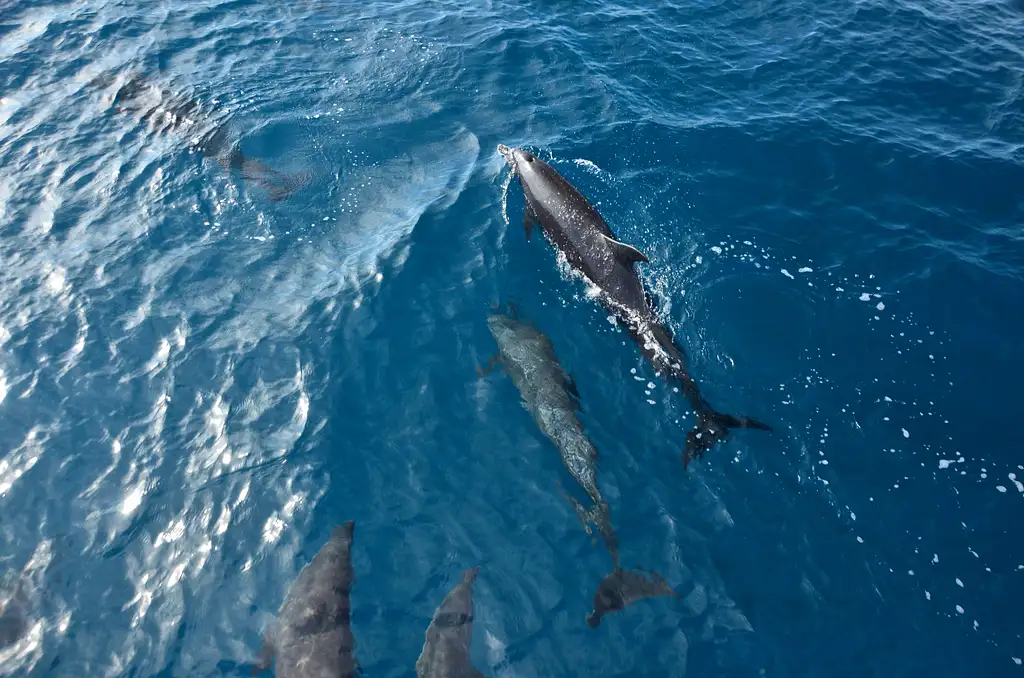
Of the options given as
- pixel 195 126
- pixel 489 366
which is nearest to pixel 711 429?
pixel 489 366

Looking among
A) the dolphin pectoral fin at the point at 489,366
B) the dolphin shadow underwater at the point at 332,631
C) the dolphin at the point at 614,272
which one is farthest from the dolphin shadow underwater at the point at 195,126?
the dolphin shadow underwater at the point at 332,631

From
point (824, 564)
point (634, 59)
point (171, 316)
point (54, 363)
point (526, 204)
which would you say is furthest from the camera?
point (634, 59)

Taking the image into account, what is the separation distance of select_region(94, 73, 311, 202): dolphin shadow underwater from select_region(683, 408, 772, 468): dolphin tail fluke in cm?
1162

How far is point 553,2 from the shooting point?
22.5 meters

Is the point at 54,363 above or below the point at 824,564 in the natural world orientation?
above

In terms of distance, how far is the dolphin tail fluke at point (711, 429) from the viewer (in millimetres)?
10469

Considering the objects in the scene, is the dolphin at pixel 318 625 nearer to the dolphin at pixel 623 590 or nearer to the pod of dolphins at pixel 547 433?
the pod of dolphins at pixel 547 433

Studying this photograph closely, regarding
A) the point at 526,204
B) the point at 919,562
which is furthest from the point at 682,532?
the point at 526,204

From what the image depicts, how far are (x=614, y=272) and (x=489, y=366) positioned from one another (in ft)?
10.6

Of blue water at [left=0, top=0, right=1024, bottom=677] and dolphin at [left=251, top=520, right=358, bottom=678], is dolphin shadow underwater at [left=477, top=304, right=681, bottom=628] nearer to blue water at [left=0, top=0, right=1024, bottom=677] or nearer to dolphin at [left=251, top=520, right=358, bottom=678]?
blue water at [left=0, top=0, right=1024, bottom=677]

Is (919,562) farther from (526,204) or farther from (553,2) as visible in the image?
(553,2)

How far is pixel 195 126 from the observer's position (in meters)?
16.9

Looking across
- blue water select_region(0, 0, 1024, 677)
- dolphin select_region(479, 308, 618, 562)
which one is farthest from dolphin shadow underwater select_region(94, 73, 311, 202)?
dolphin select_region(479, 308, 618, 562)

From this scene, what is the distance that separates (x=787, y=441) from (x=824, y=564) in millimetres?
2163
